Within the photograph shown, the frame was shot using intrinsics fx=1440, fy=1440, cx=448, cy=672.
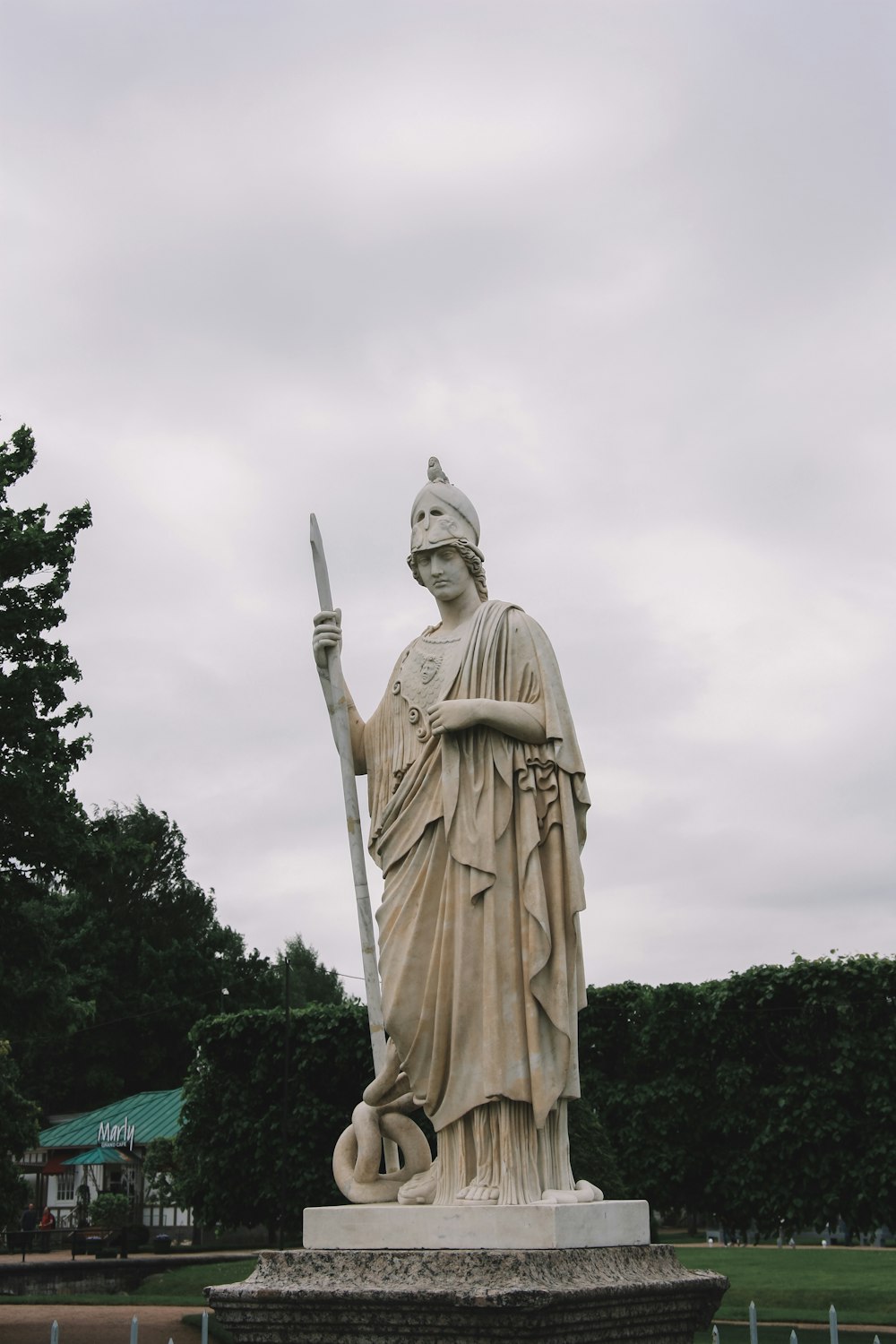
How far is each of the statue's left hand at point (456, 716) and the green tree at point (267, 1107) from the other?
1977 cm

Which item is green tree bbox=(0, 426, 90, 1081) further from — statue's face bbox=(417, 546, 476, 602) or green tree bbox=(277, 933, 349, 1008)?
green tree bbox=(277, 933, 349, 1008)

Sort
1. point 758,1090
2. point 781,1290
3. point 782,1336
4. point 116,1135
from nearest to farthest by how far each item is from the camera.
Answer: point 782,1336 → point 781,1290 → point 758,1090 → point 116,1135

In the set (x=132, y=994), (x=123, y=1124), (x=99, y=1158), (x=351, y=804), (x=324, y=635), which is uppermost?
(x=132, y=994)

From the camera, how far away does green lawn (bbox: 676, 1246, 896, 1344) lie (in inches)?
773

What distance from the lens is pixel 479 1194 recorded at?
511cm

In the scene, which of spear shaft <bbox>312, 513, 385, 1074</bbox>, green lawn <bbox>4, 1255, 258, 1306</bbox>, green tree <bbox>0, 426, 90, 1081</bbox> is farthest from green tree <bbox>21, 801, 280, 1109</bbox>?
spear shaft <bbox>312, 513, 385, 1074</bbox>

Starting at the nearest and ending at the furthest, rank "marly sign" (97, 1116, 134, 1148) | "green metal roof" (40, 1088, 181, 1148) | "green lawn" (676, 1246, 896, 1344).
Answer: "green lawn" (676, 1246, 896, 1344) < "marly sign" (97, 1116, 134, 1148) < "green metal roof" (40, 1088, 181, 1148)

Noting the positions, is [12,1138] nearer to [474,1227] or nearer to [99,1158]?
[99,1158]

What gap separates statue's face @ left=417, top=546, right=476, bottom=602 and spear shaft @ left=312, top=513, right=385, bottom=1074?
1.69 feet

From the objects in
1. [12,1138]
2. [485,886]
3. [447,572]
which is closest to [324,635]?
[447,572]

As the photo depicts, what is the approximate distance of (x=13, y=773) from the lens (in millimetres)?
18234

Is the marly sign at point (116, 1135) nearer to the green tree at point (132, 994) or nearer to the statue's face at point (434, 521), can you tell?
the green tree at point (132, 994)

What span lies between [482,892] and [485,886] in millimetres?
35

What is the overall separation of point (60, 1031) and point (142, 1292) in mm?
4791
